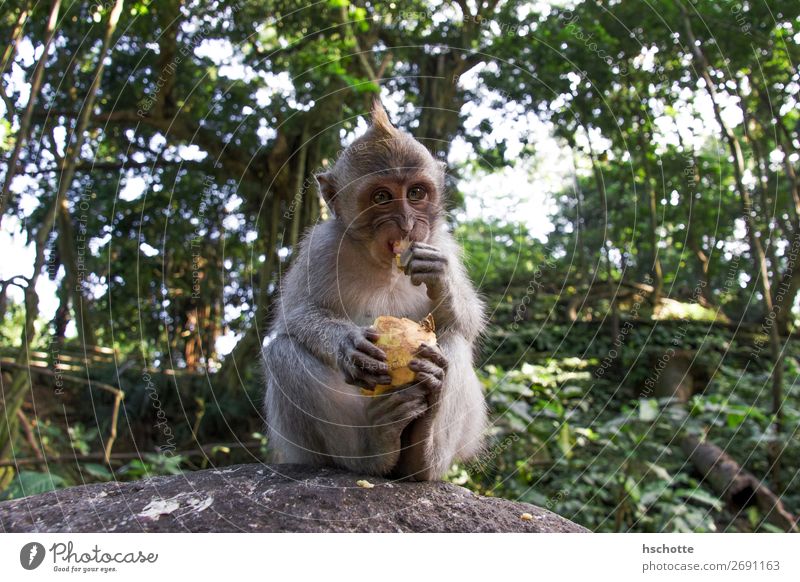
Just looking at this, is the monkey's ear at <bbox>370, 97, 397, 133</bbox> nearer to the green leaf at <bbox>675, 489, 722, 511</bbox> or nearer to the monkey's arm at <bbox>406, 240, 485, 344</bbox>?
the monkey's arm at <bbox>406, 240, 485, 344</bbox>

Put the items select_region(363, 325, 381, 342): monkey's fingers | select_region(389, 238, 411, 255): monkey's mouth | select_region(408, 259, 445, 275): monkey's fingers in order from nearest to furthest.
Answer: select_region(363, 325, 381, 342): monkey's fingers < select_region(408, 259, 445, 275): monkey's fingers < select_region(389, 238, 411, 255): monkey's mouth

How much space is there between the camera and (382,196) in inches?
232

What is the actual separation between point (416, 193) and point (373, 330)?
1.30m

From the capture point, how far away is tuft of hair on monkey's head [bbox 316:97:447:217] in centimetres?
584

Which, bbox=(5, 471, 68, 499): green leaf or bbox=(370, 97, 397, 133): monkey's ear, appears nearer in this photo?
bbox=(370, 97, 397, 133): monkey's ear

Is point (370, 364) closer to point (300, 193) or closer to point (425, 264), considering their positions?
point (425, 264)

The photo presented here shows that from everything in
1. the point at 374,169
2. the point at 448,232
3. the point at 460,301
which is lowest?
the point at 460,301

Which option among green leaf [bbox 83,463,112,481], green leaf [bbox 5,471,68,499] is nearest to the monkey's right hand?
green leaf [bbox 5,471,68,499]

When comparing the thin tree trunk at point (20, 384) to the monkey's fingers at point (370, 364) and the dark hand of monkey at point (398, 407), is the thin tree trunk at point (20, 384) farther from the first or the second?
the dark hand of monkey at point (398, 407)

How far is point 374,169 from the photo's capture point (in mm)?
5883

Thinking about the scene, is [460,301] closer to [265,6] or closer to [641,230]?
[265,6]

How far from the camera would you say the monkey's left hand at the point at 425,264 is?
218 inches
